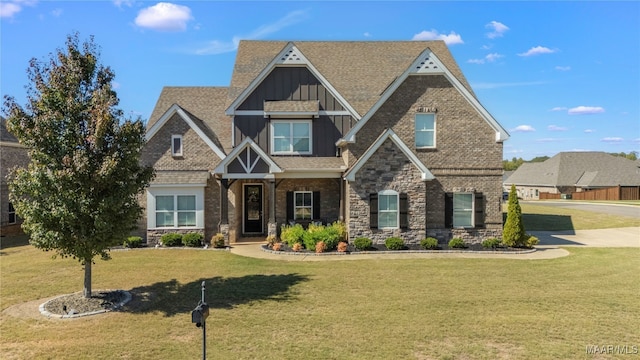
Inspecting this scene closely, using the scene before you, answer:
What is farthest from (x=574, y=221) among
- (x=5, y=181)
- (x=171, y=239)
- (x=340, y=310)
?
(x=5, y=181)

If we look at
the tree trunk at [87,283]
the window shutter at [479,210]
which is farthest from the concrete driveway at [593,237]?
the tree trunk at [87,283]

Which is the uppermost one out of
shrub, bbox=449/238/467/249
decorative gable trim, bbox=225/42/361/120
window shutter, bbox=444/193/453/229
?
decorative gable trim, bbox=225/42/361/120

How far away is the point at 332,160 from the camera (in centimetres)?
2086

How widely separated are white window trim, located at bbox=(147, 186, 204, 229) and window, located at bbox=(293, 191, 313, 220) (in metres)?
4.89

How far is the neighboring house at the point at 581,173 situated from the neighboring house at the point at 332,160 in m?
51.3

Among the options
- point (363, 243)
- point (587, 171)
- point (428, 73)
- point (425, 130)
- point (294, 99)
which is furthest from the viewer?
point (587, 171)

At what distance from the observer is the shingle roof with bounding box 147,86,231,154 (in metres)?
22.3

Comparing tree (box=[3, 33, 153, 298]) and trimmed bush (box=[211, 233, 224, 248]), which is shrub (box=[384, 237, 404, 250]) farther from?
tree (box=[3, 33, 153, 298])

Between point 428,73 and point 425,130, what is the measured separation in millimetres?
2801

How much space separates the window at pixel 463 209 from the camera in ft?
62.8

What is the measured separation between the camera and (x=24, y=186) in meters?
9.80

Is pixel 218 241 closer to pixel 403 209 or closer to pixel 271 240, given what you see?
pixel 271 240

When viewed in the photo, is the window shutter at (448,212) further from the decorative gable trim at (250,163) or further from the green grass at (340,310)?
the decorative gable trim at (250,163)

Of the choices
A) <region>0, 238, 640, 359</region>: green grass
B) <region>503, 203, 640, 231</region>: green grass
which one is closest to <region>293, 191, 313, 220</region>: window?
<region>0, 238, 640, 359</region>: green grass
